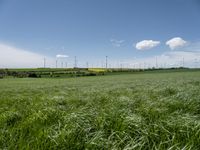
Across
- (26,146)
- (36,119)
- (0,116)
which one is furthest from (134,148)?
(0,116)

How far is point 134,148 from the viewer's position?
3.25 metres

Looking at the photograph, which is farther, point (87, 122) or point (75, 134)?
point (87, 122)

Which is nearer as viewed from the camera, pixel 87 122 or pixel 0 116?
pixel 87 122

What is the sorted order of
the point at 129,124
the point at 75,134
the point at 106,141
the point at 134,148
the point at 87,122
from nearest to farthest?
the point at 134,148
the point at 106,141
the point at 75,134
the point at 129,124
the point at 87,122

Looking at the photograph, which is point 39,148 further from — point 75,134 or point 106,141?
point 106,141

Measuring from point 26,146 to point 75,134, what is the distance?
0.83 metres

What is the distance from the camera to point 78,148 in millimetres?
3391

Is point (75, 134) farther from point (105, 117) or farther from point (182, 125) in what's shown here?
point (182, 125)

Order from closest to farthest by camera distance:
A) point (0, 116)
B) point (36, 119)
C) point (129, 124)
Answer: point (129, 124) → point (36, 119) → point (0, 116)

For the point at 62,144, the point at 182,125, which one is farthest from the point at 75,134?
the point at 182,125

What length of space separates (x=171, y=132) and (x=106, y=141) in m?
1.24

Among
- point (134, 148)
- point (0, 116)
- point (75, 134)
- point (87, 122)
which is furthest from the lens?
point (0, 116)

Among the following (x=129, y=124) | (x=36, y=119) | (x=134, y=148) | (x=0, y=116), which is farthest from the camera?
(x=0, y=116)

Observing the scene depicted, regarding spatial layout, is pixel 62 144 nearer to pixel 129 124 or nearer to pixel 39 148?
pixel 39 148
